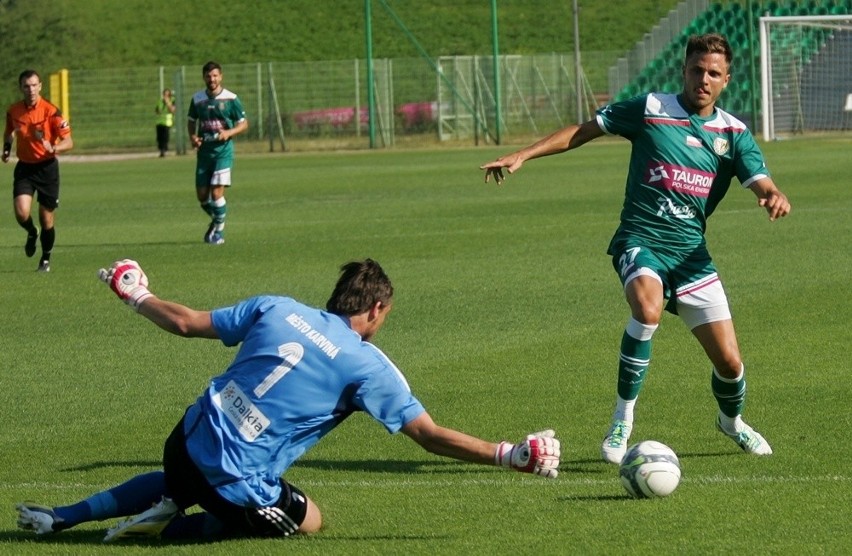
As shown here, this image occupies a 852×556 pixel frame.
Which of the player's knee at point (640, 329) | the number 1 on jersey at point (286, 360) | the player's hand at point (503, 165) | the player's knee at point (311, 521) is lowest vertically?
the player's knee at point (311, 521)

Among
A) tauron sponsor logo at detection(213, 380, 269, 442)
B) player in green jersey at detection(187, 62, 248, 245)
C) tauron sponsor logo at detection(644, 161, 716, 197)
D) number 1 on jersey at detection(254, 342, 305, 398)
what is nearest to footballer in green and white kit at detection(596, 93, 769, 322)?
tauron sponsor logo at detection(644, 161, 716, 197)

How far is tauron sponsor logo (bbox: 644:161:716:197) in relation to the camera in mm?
7332

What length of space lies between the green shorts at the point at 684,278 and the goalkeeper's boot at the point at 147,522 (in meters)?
2.58

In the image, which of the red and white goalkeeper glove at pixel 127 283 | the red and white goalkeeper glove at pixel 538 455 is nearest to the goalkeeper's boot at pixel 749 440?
the red and white goalkeeper glove at pixel 538 455

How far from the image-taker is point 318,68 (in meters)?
48.8

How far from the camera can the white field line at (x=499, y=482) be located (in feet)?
21.9

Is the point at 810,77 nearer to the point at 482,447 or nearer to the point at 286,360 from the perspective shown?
the point at 482,447

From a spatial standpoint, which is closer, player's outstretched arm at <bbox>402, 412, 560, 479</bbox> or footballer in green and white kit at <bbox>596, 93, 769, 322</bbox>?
player's outstretched arm at <bbox>402, 412, 560, 479</bbox>

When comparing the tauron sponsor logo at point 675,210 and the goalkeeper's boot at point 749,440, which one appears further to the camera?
the tauron sponsor logo at point 675,210

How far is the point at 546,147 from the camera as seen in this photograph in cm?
742

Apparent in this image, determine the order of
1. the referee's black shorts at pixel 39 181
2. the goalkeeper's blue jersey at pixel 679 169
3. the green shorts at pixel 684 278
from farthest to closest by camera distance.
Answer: the referee's black shorts at pixel 39 181
the goalkeeper's blue jersey at pixel 679 169
the green shorts at pixel 684 278

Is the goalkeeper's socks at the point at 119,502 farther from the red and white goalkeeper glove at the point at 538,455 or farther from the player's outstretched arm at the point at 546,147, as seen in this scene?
the player's outstretched arm at the point at 546,147

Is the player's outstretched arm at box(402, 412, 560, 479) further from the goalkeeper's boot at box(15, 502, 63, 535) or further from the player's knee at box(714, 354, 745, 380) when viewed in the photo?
the player's knee at box(714, 354, 745, 380)

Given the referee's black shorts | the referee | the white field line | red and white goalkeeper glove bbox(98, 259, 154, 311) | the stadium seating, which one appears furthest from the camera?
the stadium seating
